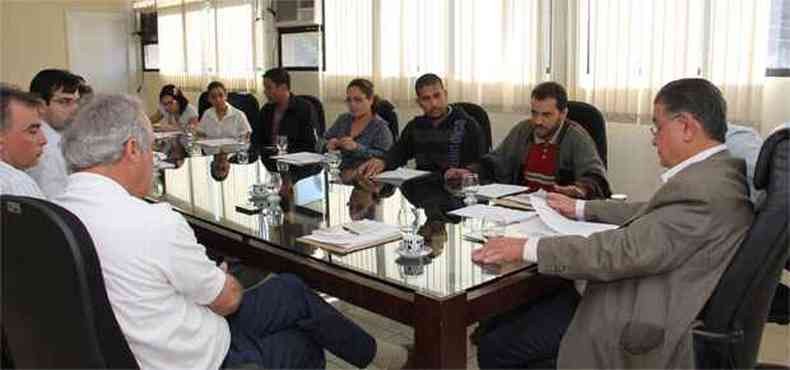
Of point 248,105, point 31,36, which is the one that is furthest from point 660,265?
point 31,36

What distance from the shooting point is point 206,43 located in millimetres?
8531

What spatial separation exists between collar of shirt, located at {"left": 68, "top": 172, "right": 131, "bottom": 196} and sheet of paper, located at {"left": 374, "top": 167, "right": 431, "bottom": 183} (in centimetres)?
174

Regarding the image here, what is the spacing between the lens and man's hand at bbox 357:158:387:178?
10.8 ft

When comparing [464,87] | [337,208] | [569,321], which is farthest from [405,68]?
[569,321]

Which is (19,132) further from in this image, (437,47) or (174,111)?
(174,111)

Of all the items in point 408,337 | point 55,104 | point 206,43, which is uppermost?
point 206,43

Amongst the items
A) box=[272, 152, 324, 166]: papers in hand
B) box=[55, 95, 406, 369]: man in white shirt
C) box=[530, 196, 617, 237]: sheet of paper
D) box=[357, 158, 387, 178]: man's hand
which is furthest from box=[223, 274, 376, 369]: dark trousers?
box=[272, 152, 324, 166]: papers in hand

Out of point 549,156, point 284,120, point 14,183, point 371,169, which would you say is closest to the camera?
point 14,183

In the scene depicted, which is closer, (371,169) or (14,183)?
(14,183)

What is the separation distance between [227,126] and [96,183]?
12.8 feet

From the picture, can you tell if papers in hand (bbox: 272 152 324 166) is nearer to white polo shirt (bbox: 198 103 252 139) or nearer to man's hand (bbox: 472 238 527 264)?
white polo shirt (bbox: 198 103 252 139)

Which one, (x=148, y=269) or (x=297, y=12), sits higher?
(x=297, y=12)

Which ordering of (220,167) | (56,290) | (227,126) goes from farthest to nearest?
(227,126) < (220,167) < (56,290)

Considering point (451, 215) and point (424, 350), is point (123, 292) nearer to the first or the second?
point (424, 350)
